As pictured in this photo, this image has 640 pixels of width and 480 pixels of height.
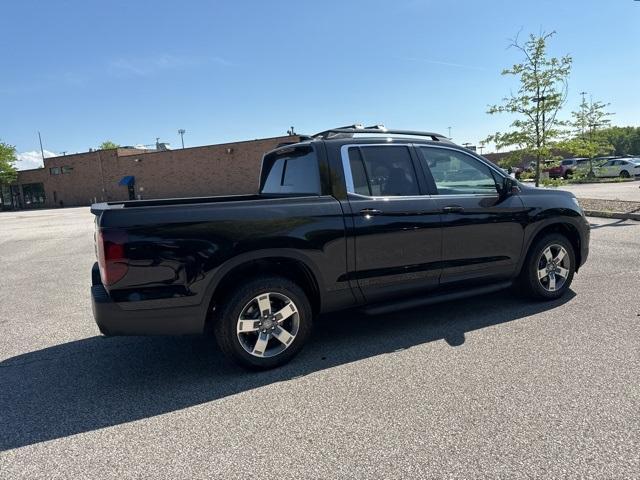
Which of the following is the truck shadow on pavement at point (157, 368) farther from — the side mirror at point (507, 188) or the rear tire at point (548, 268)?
the side mirror at point (507, 188)

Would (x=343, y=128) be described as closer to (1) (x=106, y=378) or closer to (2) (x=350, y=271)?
(2) (x=350, y=271)

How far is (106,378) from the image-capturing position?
367 cm

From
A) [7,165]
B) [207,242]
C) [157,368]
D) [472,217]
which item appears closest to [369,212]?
[472,217]

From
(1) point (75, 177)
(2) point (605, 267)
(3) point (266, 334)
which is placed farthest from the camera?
(1) point (75, 177)

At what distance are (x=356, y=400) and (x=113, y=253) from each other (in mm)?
1990

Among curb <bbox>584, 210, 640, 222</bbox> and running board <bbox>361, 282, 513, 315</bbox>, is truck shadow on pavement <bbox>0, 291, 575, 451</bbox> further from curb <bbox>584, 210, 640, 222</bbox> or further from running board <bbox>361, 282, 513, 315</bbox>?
curb <bbox>584, 210, 640, 222</bbox>

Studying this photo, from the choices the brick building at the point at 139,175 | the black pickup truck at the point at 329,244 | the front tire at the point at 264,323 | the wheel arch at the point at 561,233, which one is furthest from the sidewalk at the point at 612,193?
the brick building at the point at 139,175

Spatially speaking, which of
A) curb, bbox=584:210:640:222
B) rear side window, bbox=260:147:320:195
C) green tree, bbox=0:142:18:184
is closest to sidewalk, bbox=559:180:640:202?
curb, bbox=584:210:640:222

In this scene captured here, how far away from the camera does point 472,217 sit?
14.4 feet

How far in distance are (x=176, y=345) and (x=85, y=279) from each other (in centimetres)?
411

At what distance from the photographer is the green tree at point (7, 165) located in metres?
49.0

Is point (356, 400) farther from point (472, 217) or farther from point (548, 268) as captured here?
point (548, 268)

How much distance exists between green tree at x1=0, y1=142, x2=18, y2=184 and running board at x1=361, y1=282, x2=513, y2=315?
57778 mm

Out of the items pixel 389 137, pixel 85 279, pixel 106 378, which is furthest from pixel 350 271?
pixel 85 279
